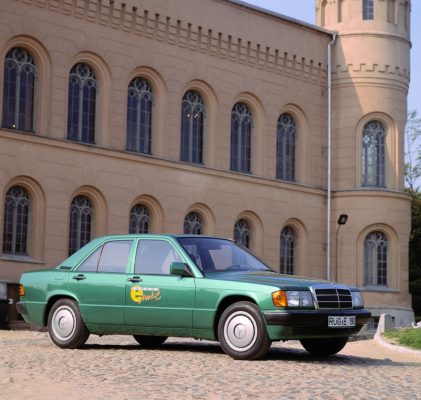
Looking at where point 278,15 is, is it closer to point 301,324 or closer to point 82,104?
point 82,104

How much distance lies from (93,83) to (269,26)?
8355mm

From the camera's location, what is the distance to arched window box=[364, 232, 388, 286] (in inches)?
1495

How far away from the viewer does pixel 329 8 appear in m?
39.2

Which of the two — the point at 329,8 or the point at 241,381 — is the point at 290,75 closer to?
the point at 329,8

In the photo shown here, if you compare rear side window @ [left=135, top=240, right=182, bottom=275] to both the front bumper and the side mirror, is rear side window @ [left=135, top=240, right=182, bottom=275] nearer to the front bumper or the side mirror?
the side mirror

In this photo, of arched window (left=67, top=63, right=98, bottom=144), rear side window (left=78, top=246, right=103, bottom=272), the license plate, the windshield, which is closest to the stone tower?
arched window (left=67, top=63, right=98, bottom=144)

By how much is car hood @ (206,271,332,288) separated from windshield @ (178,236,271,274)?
0.73ft

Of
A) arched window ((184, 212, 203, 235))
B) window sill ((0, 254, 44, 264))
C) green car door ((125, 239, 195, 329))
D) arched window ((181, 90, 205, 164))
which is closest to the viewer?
green car door ((125, 239, 195, 329))

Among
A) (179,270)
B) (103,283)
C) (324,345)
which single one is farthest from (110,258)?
(324,345)

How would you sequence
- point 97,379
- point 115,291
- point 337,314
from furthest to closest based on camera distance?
point 115,291 → point 337,314 → point 97,379

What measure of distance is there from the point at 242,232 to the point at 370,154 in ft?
20.6

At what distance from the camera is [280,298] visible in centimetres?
1173

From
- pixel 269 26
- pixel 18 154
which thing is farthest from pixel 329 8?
pixel 18 154

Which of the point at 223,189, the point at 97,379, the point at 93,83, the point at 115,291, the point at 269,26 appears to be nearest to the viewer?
the point at 97,379
